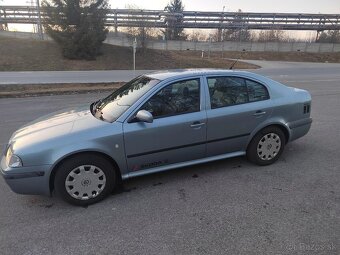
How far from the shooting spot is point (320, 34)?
51281 mm

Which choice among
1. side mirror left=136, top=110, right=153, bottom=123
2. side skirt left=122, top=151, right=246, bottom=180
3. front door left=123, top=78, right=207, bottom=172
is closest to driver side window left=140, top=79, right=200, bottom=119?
front door left=123, top=78, right=207, bottom=172

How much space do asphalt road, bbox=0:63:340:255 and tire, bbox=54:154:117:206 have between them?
124 mm

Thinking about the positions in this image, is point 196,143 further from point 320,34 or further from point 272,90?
point 320,34

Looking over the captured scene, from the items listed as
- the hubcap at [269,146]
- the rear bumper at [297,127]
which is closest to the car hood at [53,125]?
the hubcap at [269,146]

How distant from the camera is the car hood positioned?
3643mm

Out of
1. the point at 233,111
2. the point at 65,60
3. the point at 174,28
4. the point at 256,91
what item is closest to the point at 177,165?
the point at 233,111

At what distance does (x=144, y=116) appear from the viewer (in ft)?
11.8

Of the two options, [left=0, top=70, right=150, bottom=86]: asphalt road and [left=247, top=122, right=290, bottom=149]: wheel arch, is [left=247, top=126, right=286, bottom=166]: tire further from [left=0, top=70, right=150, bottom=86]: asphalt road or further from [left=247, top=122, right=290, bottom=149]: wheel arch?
[left=0, top=70, right=150, bottom=86]: asphalt road

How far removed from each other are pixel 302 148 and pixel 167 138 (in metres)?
2.78

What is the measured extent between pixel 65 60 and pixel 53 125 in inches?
943

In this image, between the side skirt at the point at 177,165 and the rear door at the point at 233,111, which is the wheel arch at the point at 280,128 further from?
the side skirt at the point at 177,165

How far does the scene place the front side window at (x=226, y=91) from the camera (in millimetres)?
4164

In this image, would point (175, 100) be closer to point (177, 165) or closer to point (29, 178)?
point (177, 165)

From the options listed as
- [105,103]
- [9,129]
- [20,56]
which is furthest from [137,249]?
[20,56]
